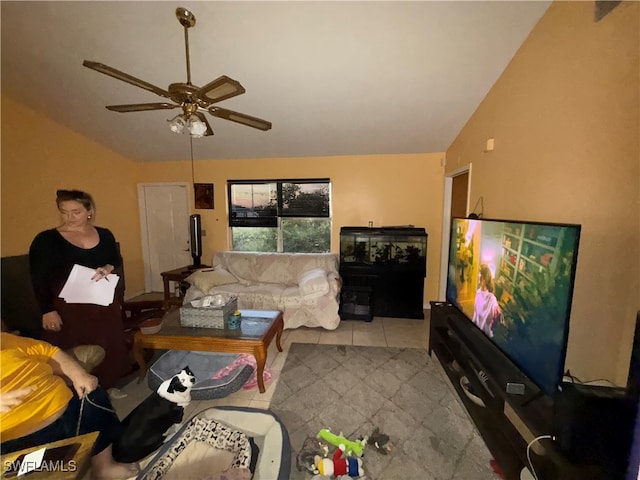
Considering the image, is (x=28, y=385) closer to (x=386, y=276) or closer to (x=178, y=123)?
(x=178, y=123)

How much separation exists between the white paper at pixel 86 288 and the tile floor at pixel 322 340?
78 cm

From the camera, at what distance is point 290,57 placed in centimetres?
195

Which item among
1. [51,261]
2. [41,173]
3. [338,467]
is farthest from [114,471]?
[41,173]

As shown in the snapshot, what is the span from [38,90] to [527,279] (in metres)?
4.32

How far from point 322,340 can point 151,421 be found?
66.6 inches

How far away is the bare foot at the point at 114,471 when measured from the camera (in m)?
1.26

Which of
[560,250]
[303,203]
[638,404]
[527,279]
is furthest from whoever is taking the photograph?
[303,203]

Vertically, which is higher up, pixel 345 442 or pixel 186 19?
pixel 186 19

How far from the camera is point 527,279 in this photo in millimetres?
1225

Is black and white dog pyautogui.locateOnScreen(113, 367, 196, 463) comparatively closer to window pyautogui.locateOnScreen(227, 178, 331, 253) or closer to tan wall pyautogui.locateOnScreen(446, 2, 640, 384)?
tan wall pyautogui.locateOnScreen(446, 2, 640, 384)

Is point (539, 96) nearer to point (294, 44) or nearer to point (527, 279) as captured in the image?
point (527, 279)

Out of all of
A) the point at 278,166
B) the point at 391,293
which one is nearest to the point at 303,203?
the point at 278,166

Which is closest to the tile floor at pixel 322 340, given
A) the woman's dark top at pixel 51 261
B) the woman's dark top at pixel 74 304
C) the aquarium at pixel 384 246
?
the woman's dark top at pixel 74 304

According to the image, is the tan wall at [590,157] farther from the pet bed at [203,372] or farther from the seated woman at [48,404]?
the seated woman at [48,404]
